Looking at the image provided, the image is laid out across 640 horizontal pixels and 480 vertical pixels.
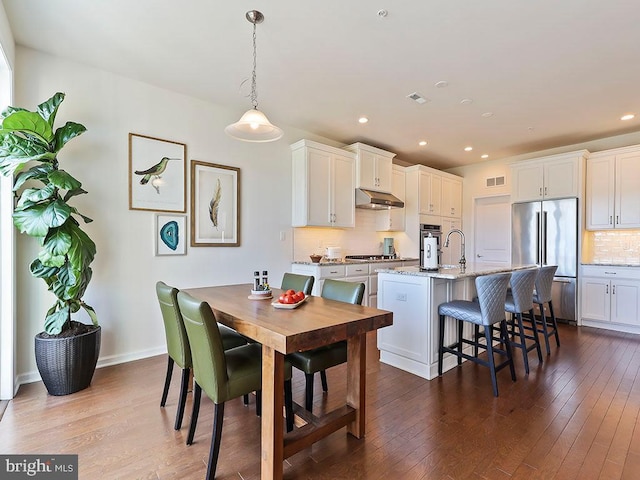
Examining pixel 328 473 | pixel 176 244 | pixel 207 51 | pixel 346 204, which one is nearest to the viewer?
pixel 328 473

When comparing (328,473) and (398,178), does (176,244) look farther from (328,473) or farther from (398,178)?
(398,178)

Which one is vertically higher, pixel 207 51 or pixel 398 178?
pixel 207 51

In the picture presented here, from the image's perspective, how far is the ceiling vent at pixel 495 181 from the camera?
6.00 m

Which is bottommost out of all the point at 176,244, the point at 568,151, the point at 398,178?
the point at 176,244

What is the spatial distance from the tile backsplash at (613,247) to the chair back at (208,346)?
222 inches

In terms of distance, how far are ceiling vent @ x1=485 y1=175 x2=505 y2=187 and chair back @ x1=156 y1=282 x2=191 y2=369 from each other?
6.07 m

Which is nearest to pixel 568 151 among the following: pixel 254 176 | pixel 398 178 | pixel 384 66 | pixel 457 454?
pixel 398 178

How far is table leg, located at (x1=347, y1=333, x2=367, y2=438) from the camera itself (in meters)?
1.95

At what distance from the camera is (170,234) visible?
11.4 ft

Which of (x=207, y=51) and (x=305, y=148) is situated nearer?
(x=207, y=51)

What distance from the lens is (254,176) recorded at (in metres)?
4.16

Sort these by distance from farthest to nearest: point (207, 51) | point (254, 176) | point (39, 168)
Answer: point (254, 176)
point (207, 51)
point (39, 168)

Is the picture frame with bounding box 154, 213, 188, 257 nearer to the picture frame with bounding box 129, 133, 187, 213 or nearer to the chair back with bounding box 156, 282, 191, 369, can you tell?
the picture frame with bounding box 129, 133, 187, 213

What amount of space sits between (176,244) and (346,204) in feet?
8.17
